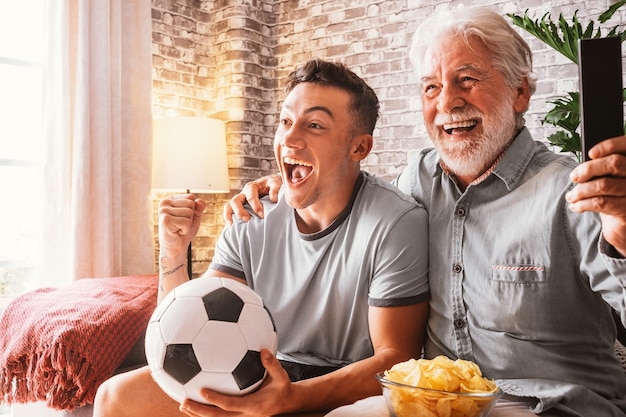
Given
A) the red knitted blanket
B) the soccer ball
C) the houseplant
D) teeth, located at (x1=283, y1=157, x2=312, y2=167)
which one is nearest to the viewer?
the soccer ball

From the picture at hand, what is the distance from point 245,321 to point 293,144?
2.22 ft

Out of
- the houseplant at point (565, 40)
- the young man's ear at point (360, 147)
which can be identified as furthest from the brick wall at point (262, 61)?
the young man's ear at point (360, 147)

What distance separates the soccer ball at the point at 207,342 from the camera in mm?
1176

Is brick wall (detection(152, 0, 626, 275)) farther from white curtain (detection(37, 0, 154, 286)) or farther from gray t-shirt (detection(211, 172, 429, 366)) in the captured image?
gray t-shirt (detection(211, 172, 429, 366))

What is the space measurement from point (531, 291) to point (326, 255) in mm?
575

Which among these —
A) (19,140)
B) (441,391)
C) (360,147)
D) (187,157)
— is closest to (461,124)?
(360,147)

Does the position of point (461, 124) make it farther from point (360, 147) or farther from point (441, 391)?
point (441, 391)

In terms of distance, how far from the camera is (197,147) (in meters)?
3.45

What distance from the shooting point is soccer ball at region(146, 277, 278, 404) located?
1176 mm

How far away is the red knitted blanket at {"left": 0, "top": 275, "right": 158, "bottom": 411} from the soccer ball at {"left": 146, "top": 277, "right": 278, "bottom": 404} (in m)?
0.85

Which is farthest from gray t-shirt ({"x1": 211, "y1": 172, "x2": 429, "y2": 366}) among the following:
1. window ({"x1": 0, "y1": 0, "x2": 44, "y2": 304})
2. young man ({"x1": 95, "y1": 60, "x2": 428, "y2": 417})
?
window ({"x1": 0, "y1": 0, "x2": 44, "y2": 304})

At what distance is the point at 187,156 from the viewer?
342cm

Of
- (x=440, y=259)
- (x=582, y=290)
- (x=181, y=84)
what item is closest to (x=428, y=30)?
(x=440, y=259)

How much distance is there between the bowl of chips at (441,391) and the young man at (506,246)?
17 centimetres
